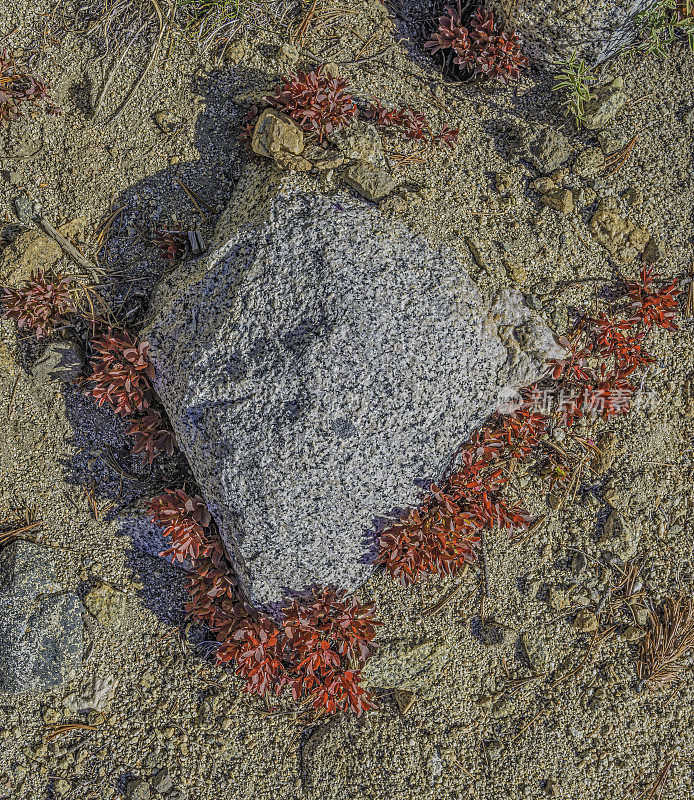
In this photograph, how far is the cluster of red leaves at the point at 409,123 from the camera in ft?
15.6

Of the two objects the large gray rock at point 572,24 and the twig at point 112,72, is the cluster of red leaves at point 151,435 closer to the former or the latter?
the twig at point 112,72

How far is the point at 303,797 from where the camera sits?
463 cm

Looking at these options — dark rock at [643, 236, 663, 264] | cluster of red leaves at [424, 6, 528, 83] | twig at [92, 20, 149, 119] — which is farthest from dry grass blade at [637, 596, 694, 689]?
twig at [92, 20, 149, 119]

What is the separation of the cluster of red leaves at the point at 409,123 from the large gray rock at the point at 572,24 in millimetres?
1060

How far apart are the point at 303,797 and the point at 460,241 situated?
15.7 ft

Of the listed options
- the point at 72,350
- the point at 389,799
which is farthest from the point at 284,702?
the point at 72,350

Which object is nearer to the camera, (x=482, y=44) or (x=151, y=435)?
(x=151, y=435)

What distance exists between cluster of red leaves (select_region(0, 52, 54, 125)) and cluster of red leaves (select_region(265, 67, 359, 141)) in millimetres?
2039

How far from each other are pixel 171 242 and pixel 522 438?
337 cm

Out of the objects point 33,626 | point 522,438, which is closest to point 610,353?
point 522,438

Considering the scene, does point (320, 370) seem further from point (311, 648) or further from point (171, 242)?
point (311, 648)

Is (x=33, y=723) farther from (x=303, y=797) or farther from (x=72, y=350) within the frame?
(x=72, y=350)

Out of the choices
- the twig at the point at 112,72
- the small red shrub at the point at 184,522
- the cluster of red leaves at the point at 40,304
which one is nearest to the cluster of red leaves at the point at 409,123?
the twig at the point at 112,72

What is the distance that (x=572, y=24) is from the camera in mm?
4785
